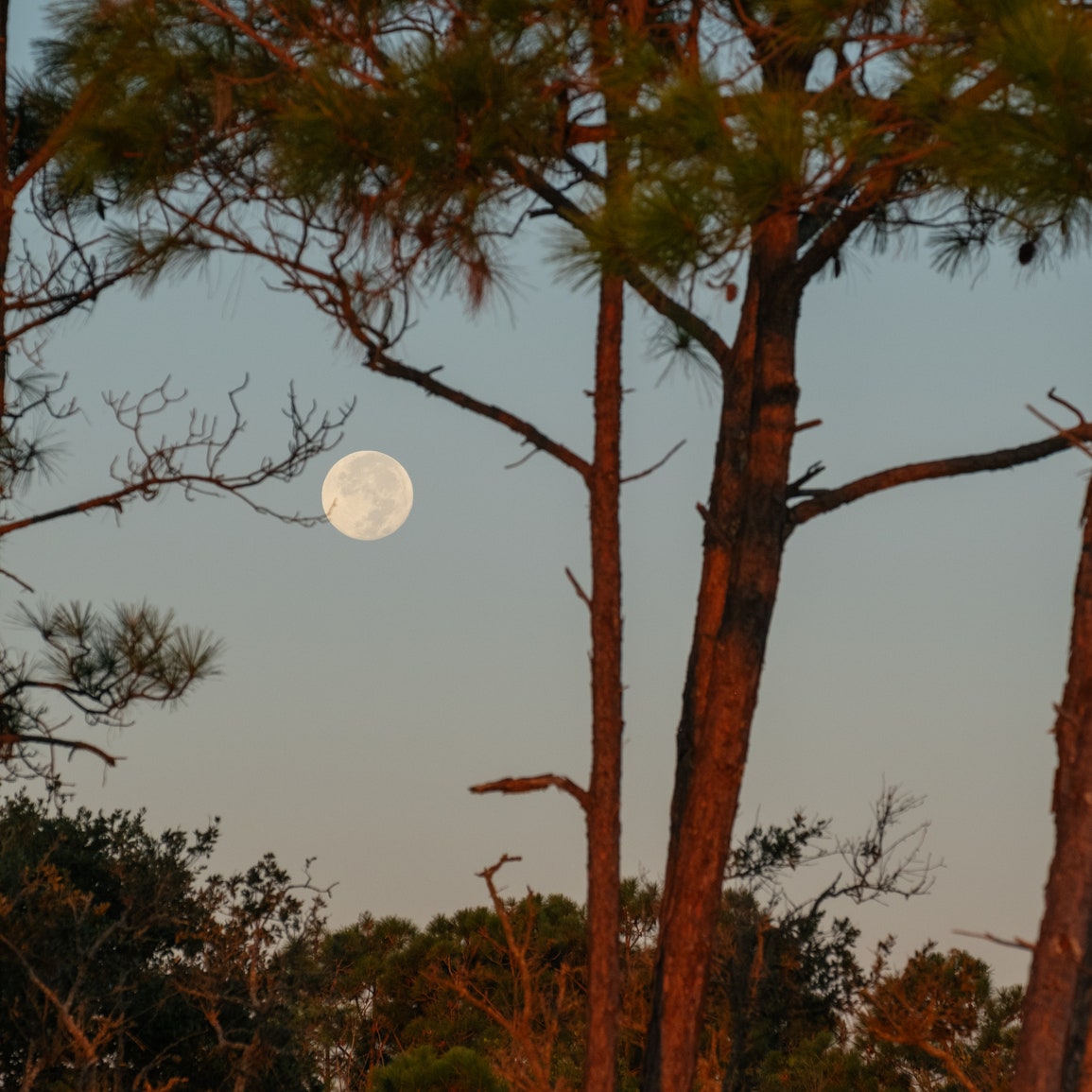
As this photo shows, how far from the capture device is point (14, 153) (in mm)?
8648

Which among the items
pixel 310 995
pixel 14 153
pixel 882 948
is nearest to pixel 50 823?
pixel 310 995

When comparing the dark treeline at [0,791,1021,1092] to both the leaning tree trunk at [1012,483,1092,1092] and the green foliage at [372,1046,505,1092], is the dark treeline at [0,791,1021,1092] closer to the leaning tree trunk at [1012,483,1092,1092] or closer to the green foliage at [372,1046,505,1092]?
the green foliage at [372,1046,505,1092]

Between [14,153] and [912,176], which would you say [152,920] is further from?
[912,176]

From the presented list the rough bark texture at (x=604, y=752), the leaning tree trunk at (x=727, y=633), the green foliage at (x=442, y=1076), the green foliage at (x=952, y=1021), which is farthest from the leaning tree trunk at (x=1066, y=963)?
the green foliage at (x=442, y=1076)

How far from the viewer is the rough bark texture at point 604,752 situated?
684cm

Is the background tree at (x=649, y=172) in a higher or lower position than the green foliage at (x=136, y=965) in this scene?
higher

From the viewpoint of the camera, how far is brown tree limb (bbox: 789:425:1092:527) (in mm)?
6988

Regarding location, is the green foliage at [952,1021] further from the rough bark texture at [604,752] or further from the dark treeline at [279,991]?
the rough bark texture at [604,752]

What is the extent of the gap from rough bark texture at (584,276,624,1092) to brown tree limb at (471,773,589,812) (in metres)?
0.07

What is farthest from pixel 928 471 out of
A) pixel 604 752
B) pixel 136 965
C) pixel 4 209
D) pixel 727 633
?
pixel 136 965

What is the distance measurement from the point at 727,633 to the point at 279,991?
19.4 ft

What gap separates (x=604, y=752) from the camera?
699 centimetres

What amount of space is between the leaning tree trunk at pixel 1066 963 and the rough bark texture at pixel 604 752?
1.87m

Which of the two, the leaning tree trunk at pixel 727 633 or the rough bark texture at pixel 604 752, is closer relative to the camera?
the leaning tree trunk at pixel 727 633
